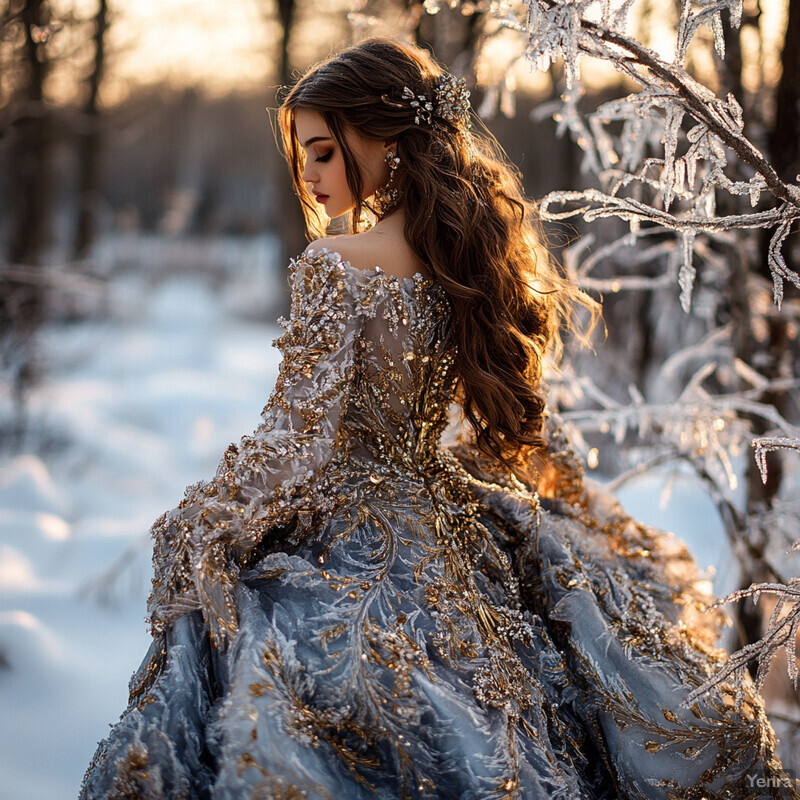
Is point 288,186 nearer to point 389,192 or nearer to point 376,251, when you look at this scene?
point 389,192

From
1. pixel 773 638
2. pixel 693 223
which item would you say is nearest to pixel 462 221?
pixel 693 223

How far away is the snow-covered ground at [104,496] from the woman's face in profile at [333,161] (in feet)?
5.97

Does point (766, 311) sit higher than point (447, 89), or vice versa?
point (447, 89)

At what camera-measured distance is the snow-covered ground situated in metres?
2.39

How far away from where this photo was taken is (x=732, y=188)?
1.14 m

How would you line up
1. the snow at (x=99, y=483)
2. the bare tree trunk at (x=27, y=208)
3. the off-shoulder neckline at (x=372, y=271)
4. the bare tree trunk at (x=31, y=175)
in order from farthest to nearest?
the bare tree trunk at (x=31, y=175)
the bare tree trunk at (x=27, y=208)
the snow at (x=99, y=483)
the off-shoulder neckline at (x=372, y=271)

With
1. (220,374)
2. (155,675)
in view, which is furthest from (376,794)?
(220,374)

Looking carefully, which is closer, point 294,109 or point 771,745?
point 771,745

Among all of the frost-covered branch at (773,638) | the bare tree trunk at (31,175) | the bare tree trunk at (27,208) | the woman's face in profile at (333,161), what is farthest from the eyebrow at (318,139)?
the bare tree trunk at (31,175)

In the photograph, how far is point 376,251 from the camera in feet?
4.71

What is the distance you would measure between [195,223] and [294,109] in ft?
30.7

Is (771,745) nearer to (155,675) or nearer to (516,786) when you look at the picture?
(516,786)

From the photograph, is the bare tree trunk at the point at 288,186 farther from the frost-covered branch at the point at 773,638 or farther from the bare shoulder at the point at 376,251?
the frost-covered branch at the point at 773,638

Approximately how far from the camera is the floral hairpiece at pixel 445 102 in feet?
4.97
